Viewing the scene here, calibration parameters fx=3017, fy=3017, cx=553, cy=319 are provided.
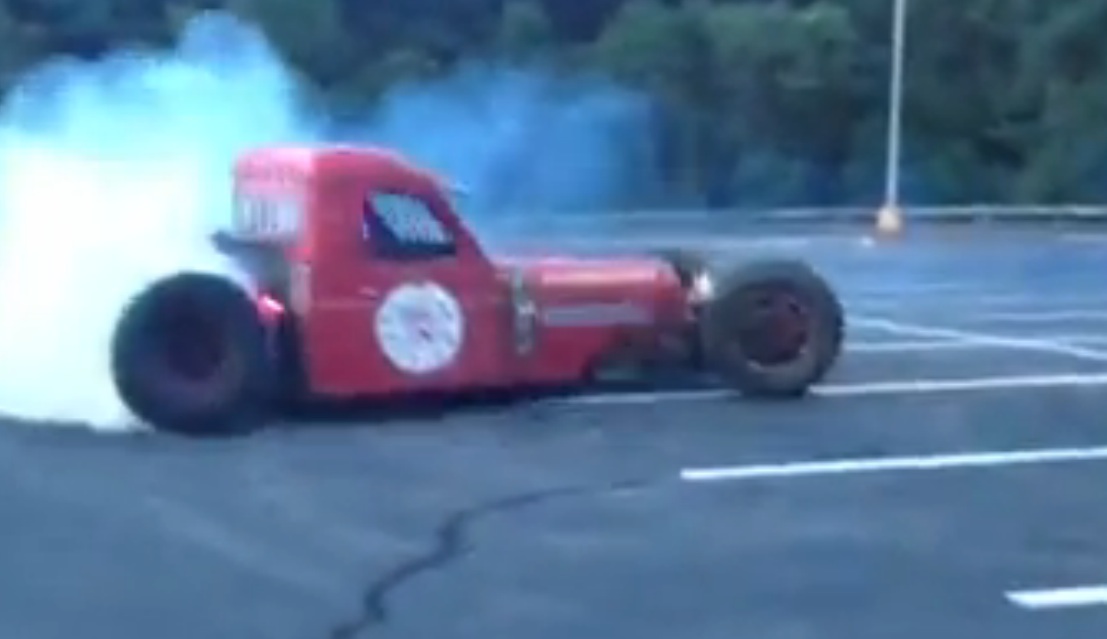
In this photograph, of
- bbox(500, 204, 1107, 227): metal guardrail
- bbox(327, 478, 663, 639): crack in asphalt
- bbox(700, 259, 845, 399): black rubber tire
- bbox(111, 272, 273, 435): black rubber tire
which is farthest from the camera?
bbox(500, 204, 1107, 227): metal guardrail

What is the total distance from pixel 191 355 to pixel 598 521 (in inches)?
131

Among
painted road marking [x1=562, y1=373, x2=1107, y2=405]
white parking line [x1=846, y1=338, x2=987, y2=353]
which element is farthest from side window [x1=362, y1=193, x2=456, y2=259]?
white parking line [x1=846, y1=338, x2=987, y2=353]

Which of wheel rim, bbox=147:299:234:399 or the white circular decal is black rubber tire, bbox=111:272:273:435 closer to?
wheel rim, bbox=147:299:234:399

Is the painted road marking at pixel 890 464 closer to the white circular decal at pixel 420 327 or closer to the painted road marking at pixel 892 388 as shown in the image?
the white circular decal at pixel 420 327

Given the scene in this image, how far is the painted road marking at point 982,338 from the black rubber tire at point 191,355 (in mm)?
6220

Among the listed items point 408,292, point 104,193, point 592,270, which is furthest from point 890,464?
point 104,193

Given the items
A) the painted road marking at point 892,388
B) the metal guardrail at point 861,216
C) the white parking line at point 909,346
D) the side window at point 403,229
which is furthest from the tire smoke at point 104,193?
the metal guardrail at point 861,216

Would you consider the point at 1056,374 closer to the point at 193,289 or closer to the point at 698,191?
the point at 193,289

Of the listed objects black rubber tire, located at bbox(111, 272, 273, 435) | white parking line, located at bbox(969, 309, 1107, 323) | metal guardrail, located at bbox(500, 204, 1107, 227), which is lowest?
metal guardrail, located at bbox(500, 204, 1107, 227)

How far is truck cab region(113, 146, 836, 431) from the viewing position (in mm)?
14680

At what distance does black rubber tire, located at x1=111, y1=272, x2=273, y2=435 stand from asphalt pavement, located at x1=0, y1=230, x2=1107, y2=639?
8.9 inches

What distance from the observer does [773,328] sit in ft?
52.5

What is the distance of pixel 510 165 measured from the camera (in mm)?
35719

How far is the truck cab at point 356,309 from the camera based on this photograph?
48.2ft
